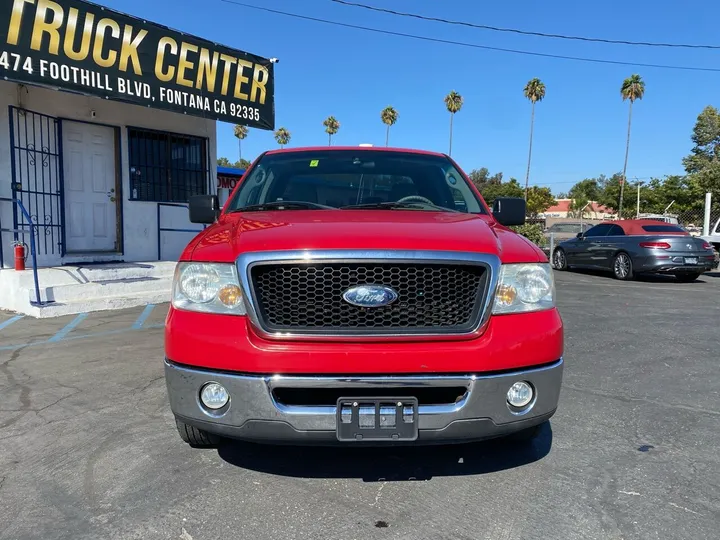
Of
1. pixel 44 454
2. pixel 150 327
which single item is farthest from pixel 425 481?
pixel 150 327

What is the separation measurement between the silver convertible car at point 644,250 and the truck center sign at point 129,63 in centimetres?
835

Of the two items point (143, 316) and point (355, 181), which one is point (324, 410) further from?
point (143, 316)

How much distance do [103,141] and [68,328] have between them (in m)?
4.23

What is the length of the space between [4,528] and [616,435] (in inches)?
127

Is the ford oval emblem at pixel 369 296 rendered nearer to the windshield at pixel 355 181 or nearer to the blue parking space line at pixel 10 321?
the windshield at pixel 355 181

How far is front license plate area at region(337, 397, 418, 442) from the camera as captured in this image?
2254 mm

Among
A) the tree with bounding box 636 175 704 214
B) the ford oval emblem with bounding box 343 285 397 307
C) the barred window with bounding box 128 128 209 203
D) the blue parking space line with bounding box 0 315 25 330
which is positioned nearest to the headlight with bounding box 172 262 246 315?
the ford oval emblem with bounding box 343 285 397 307

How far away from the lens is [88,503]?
247 cm

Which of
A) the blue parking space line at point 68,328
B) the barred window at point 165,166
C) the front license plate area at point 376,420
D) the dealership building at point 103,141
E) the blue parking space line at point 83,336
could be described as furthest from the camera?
the barred window at point 165,166

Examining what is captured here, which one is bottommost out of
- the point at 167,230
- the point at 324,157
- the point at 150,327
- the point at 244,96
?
the point at 150,327

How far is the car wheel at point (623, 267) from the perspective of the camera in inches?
476

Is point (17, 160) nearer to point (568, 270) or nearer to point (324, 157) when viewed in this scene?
point (324, 157)

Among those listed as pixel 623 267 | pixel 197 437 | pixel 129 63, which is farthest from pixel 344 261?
pixel 623 267

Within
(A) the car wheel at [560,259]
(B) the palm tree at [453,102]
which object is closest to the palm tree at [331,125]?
(B) the palm tree at [453,102]
